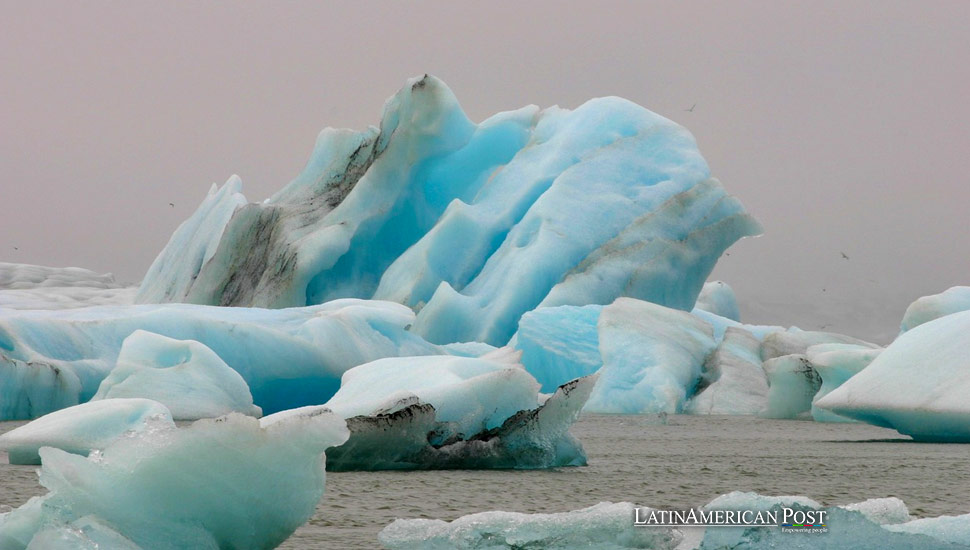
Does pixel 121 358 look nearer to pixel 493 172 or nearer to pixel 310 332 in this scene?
pixel 310 332

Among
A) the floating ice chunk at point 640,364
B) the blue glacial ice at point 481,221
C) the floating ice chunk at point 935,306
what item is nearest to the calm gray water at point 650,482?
the floating ice chunk at point 640,364

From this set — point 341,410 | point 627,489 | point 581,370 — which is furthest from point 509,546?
point 581,370

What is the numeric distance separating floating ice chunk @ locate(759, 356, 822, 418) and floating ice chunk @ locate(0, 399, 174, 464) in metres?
8.52

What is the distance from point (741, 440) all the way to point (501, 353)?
2261mm

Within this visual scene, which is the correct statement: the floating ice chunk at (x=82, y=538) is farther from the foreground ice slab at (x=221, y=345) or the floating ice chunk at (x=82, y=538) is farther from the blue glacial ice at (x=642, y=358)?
the blue glacial ice at (x=642, y=358)

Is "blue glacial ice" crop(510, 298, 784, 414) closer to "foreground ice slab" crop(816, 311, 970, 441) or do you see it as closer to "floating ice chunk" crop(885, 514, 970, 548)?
"foreground ice slab" crop(816, 311, 970, 441)

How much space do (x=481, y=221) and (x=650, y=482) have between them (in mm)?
11841

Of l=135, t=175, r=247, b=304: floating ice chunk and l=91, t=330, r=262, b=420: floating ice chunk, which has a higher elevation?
l=135, t=175, r=247, b=304: floating ice chunk

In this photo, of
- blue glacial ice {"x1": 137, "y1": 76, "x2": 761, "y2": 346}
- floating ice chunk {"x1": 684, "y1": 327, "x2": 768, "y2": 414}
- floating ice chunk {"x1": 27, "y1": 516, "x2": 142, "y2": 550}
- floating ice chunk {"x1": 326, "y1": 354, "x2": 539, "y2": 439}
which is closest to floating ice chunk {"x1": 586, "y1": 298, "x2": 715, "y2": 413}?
floating ice chunk {"x1": 684, "y1": 327, "x2": 768, "y2": 414}

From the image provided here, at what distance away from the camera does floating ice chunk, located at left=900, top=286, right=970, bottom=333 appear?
15.7m

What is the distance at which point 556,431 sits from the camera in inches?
258

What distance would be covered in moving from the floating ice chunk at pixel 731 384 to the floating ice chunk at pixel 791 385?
1.26 feet

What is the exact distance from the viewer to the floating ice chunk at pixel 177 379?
10602mm

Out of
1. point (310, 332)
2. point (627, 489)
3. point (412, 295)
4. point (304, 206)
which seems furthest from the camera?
point (304, 206)
